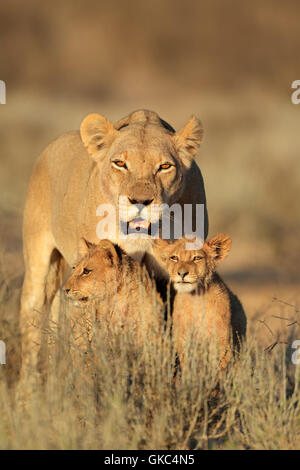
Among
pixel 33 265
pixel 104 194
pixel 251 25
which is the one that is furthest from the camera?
pixel 251 25

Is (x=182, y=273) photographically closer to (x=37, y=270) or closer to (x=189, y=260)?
(x=189, y=260)

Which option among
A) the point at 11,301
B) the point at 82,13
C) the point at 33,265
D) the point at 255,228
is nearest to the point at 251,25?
the point at 82,13

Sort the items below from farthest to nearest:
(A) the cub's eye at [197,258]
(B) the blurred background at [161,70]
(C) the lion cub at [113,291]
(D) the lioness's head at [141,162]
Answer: (B) the blurred background at [161,70], (D) the lioness's head at [141,162], (A) the cub's eye at [197,258], (C) the lion cub at [113,291]

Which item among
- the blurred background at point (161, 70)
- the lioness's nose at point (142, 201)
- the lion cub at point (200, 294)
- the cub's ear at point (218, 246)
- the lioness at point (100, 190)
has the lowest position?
the lion cub at point (200, 294)

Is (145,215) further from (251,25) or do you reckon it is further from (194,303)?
(251,25)

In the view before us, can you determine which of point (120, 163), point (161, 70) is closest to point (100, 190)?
point (120, 163)

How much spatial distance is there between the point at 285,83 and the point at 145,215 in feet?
68.2

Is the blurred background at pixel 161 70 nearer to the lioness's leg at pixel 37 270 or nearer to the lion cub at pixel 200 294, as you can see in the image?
the lioness's leg at pixel 37 270

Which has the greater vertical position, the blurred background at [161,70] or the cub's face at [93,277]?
the blurred background at [161,70]

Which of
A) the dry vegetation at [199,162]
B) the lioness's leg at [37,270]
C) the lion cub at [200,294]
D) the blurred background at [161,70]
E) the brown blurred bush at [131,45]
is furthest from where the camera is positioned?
the brown blurred bush at [131,45]

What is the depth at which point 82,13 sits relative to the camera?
2745cm

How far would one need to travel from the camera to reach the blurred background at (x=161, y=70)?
23.3 metres

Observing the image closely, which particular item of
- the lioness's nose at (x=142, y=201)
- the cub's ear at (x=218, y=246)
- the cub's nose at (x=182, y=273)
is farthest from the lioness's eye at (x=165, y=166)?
the cub's nose at (x=182, y=273)

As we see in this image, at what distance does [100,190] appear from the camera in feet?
20.4
